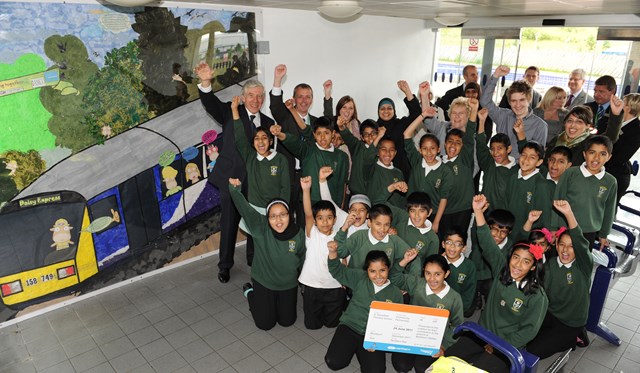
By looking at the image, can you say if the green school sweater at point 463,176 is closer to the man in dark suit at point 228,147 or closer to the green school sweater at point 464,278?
the green school sweater at point 464,278

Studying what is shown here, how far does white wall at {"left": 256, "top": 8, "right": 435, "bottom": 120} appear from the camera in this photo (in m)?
5.42

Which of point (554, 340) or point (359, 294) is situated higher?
point (359, 294)

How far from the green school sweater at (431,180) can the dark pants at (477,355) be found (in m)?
1.77

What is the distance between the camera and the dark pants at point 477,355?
2801 mm

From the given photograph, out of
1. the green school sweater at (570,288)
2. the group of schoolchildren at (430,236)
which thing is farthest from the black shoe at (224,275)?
the green school sweater at (570,288)

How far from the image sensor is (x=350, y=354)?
3459mm

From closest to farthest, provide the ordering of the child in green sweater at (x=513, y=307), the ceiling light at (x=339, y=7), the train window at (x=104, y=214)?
1. the child in green sweater at (x=513, y=307)
2. the ceiling light at (x=339, y=7)
3. the train window at (x=104, y=214)

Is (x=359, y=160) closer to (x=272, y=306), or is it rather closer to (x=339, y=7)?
(x=339, y=7)

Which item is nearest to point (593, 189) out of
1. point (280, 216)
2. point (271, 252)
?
point (280, 216)

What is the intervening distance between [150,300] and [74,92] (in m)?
2.06

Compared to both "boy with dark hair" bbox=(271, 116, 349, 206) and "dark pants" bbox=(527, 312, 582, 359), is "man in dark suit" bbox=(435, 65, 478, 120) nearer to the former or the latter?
"boy with dark hair" bbox=(271, 116, 349, 206)

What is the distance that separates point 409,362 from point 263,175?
2.15m

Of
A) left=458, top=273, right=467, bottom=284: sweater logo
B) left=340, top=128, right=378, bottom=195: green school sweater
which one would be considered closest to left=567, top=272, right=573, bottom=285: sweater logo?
left=458, top=273, right=467, bottom=284: sweater logo

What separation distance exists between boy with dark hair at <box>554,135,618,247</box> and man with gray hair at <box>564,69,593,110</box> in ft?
8.42
